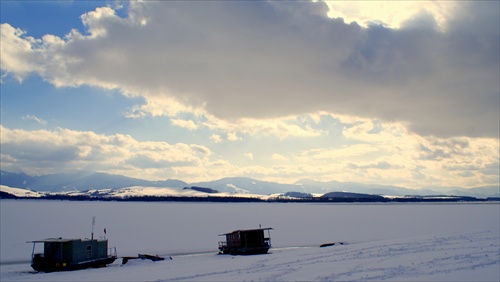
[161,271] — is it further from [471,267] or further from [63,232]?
[63,232]

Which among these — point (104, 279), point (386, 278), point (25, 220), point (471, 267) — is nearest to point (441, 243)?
point (471, 267)

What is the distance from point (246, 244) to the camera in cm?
4525

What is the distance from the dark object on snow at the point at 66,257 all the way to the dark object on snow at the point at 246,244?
12434 mm

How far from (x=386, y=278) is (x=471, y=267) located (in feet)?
17.4

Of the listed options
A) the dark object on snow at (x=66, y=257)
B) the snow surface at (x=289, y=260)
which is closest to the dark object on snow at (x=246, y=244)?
the snow surface at (x=289, y=260)

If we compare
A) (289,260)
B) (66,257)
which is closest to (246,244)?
(289,260)

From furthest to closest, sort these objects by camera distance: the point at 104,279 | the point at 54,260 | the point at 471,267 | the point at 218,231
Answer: the point at 218,231 → the point at 54,260 → the point at 104,279 → the point at 471,267

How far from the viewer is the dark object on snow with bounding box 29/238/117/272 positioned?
36.4 meters

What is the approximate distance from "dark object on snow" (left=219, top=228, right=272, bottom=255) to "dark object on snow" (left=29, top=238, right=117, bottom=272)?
40.8ft

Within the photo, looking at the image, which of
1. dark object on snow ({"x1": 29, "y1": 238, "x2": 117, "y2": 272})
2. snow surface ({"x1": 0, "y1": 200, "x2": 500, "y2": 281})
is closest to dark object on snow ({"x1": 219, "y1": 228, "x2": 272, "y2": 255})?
snow surface ({"x1": 0, "y1": 200, "x2": 500, "y2": 281})

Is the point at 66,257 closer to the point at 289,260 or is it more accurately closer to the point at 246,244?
the point at 246,244

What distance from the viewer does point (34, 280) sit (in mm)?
29734

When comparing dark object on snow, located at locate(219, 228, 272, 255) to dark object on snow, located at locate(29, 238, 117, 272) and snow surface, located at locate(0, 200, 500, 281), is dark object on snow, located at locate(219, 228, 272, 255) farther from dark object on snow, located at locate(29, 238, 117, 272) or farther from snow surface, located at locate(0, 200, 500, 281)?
dark object on snow, located at locate(29, 238, 117, 272)

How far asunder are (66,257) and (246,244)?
18289mm
